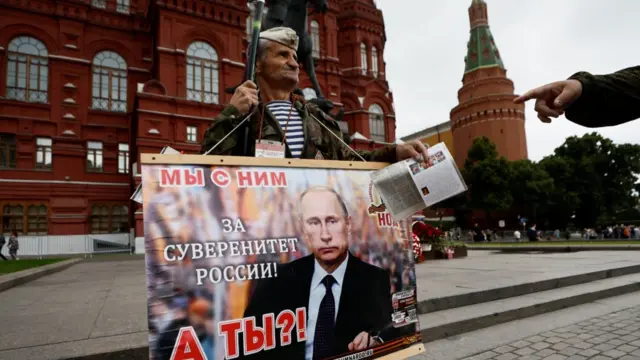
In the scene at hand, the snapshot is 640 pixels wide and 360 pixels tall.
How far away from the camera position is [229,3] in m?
23.6

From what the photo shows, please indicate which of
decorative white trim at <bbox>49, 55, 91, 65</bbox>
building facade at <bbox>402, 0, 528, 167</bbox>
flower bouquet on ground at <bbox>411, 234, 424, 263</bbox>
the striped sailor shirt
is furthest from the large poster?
building facade at <bbox>402, 0, 528, 167</bbox>

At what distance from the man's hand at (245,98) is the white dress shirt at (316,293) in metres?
0.94

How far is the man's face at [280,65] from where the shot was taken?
252 cm

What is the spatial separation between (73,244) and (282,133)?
22.6 m

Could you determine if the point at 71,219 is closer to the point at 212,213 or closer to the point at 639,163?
the point at 212,213

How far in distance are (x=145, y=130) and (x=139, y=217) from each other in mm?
4686

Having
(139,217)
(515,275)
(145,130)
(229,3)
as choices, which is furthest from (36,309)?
(229,3)

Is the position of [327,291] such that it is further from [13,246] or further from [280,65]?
[13,246]

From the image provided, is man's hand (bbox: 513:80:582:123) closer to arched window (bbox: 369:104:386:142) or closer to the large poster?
the large poster

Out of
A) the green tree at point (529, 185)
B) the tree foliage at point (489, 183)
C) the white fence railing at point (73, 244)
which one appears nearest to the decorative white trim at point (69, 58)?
the white fence railing at point (73, 244)

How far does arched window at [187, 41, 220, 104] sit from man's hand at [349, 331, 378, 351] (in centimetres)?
2262

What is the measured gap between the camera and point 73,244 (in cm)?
2055

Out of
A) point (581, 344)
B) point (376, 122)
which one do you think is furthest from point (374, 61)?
point (581, 344)

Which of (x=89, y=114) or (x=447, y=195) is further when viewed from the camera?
(x=89, y=114)
